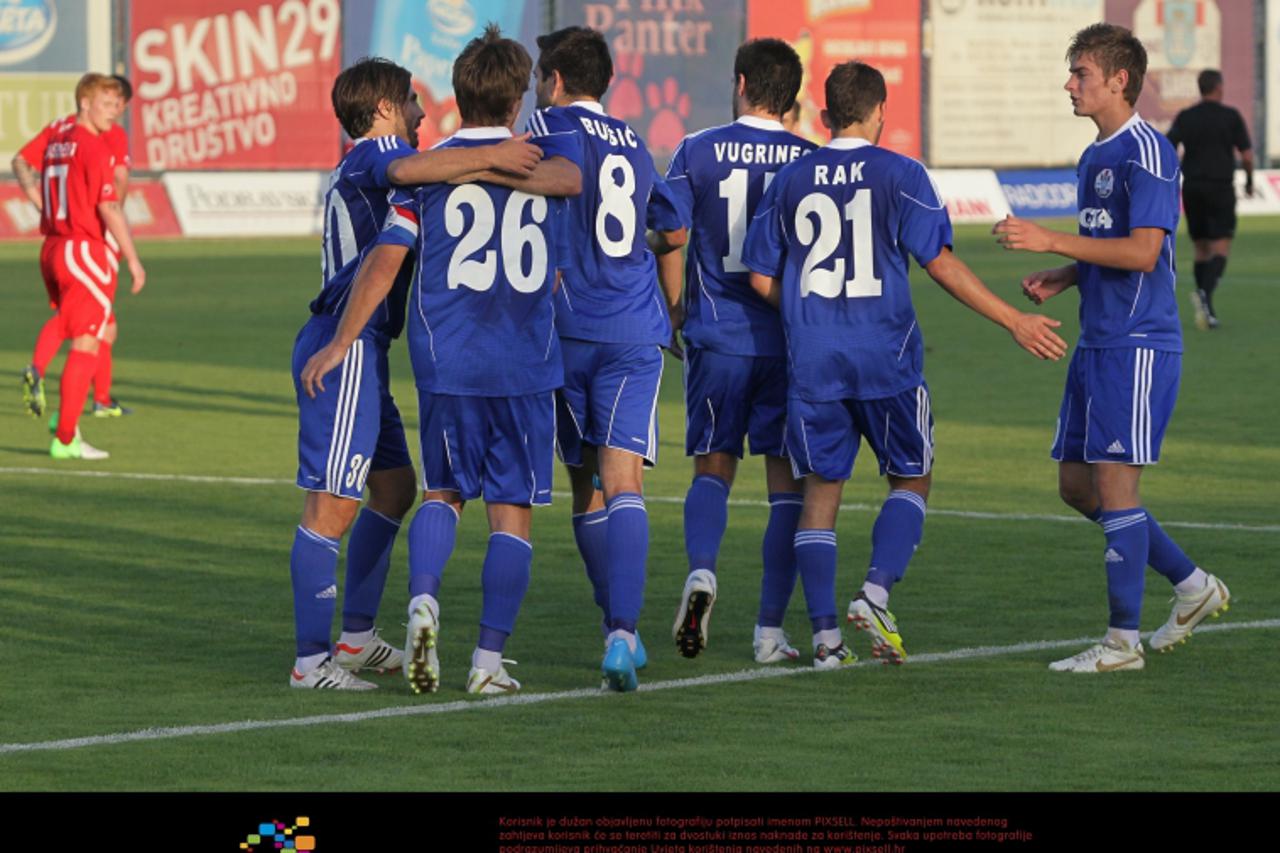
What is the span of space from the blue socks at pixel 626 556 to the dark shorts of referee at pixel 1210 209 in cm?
1536

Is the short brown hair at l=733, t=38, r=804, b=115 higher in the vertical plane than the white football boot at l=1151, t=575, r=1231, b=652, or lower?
higher

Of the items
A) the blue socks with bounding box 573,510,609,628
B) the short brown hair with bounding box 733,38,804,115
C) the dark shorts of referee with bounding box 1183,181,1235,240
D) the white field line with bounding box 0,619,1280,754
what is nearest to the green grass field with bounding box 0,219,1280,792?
the white field line with bounding box 0,619,1280,754

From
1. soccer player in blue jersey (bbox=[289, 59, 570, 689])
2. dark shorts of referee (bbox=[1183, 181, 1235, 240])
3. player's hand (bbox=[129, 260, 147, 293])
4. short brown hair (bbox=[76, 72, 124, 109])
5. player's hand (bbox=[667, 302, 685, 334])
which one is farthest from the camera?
dark shorts of referee (bbox=[1183, 181, 1235, 240])

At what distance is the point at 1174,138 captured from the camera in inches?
926

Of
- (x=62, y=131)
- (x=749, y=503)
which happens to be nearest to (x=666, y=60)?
(x=62, y=131)

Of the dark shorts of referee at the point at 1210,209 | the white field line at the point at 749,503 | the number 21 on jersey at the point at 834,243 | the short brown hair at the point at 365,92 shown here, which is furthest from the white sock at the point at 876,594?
the dark shorts of referee at the point at 1210,209

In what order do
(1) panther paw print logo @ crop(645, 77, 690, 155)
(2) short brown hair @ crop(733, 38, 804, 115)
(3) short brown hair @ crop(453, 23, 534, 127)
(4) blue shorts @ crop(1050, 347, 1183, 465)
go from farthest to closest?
1. (1) panther paw print logo @ crop(645, 77, 690, 155)
2. (2) short brown hair @ crop(733, 38, 804, 115)
3. (4) blue shorts @ crop(1050, 347, 1183, 465)
4. (3) short brown hair @ crop(453, 23, 534, 127)

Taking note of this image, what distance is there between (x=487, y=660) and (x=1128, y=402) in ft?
7.17

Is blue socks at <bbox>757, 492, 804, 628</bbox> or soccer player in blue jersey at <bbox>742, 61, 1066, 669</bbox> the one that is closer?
soccer player in blue jersey at <bbox>742, 61, 1066, 669</bbox>

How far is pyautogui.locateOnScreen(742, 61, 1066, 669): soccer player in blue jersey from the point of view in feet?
26.1

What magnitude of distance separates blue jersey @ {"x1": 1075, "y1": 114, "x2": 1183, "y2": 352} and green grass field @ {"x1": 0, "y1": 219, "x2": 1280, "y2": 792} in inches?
43.1

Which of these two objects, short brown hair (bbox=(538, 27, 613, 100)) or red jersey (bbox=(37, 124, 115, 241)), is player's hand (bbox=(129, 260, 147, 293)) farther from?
short brown hair (bbox=(538, 27, 613, 100))

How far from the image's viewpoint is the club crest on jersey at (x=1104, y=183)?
7926mm

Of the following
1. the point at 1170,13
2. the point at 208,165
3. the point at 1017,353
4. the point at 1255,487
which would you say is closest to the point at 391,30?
the point at 208,165
